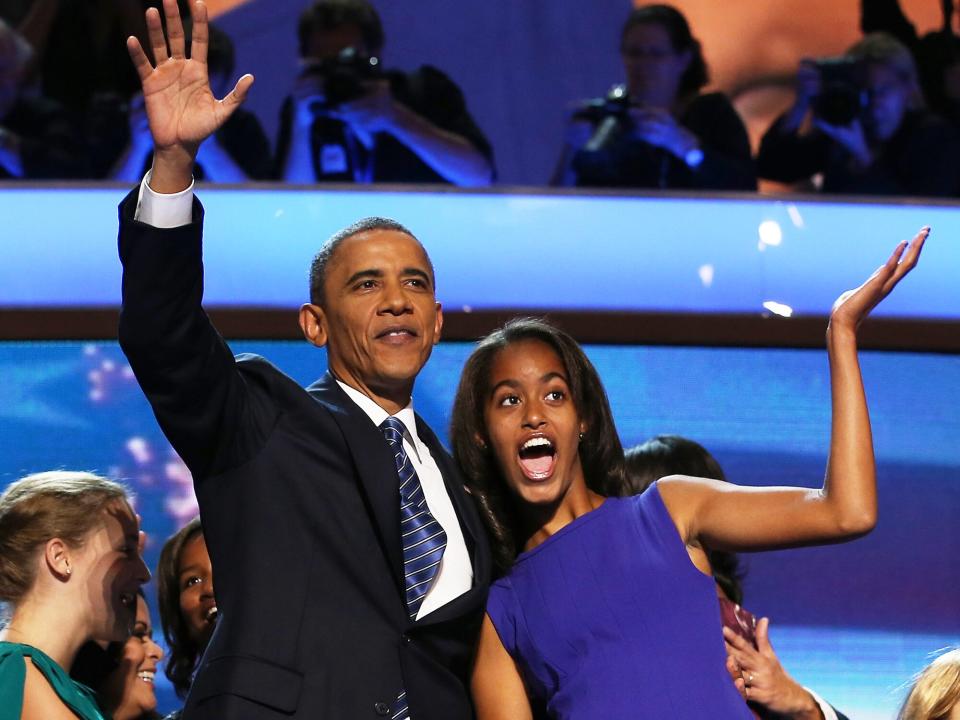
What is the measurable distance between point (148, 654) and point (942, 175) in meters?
2.09

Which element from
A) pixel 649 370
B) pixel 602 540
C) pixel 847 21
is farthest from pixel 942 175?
pixel 602 540

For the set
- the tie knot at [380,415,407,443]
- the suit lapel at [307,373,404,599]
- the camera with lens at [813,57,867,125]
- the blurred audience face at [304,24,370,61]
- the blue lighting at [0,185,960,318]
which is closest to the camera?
the suit lapel at [307,373,404,599]

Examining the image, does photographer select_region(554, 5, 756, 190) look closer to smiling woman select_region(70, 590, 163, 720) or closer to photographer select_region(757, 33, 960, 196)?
photographer select_region(757, 33, 960, 196)

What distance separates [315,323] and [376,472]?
301 mm

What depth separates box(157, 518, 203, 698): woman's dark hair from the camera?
235 centimetres

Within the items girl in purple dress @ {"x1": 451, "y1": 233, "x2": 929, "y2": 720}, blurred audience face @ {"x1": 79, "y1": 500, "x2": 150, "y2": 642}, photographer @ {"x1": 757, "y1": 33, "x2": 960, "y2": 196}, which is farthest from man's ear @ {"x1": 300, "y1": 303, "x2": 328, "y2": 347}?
photographer @ {"x1": 757, "y1": 33, "x2": 960, "y2": 196}

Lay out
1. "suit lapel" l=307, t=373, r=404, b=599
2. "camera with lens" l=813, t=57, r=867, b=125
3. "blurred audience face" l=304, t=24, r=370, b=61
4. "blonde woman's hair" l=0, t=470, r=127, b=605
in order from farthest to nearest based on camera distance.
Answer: "camera with lens" l=813, t=57, r=867, b=125, "blurred audience face" l=304, t=24, r=370, b=61, "blonde woman's hair" l=0, t=470, r=127, b=605, "suit lapel" l=307, t=373, r=404, b=599

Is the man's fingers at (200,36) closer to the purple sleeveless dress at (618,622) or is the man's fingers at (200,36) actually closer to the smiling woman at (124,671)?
the purple sleeveless dress at (618,622)

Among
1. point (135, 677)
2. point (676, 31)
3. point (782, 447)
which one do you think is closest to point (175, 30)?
point (135, 677)

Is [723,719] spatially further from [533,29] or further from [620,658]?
[533,29]

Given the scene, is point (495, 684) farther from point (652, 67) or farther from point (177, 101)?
point (652, 67)

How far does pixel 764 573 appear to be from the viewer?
314 cm

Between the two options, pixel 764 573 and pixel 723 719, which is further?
pixel 764 573

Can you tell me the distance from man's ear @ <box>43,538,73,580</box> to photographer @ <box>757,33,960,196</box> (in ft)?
6.13
